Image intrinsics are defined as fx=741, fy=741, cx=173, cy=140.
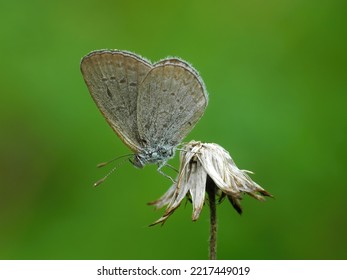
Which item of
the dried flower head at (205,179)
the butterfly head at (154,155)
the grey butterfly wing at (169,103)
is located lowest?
the dried flower head at (205,179)

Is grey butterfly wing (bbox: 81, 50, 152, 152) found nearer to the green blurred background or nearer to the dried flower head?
the dried flower head

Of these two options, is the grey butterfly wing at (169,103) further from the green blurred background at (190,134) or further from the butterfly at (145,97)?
the green blurred background at (190,134)

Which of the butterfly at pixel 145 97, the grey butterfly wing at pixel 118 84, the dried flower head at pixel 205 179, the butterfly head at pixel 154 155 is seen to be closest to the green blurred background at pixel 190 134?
the butterfly head at pixel 154 155

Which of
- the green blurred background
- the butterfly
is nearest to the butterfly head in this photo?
the butterfly

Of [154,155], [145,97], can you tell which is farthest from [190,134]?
[145,97]

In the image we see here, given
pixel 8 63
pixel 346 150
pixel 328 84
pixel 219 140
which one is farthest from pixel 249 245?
pixel 8 63
